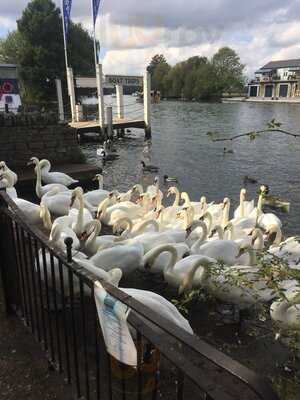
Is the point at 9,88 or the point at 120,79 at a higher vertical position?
the point at 120,79

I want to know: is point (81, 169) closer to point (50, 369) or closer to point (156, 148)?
point (50, 369)

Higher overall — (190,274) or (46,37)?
(46,37)

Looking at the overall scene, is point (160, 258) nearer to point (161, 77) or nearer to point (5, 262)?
point (5, 262)

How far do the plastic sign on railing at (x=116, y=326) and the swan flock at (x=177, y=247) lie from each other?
824 mm

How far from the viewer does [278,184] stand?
17672 mm

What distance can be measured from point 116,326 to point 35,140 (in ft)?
41.3

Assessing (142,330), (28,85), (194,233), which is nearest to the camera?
(142,330)

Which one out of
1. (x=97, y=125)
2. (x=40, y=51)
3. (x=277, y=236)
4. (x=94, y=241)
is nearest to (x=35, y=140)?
(x=94, y=241)

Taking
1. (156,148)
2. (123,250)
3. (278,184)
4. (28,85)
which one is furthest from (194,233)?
(28,85)

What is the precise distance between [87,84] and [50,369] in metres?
34.9

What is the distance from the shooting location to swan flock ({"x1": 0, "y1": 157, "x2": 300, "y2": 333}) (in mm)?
3898

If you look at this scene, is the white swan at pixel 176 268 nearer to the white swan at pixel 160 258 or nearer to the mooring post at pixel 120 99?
the white swan at pixel 160 258

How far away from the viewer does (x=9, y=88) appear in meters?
22.7

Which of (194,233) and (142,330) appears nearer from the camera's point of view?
(142,330)
